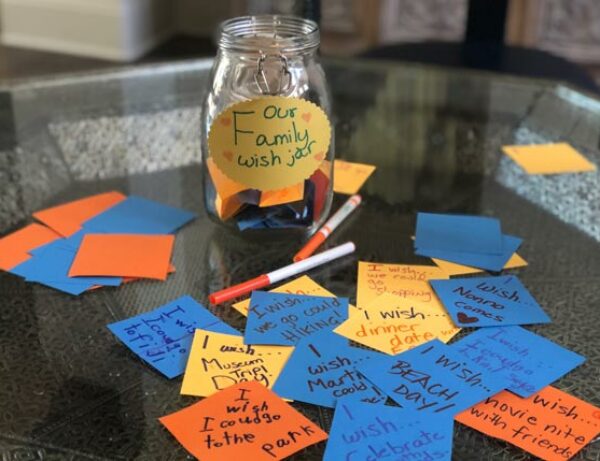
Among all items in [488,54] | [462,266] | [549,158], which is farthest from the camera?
[488,54]

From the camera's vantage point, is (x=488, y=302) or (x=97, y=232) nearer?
(x=488, y=302)

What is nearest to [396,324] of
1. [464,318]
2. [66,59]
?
[464,318]

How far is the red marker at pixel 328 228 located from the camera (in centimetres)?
76

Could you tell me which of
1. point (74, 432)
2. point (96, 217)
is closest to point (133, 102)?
point (96, 217)

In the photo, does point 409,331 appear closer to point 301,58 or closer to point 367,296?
point 367,296

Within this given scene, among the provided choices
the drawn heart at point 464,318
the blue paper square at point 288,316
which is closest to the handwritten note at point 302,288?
the blue paper square at point 288,316

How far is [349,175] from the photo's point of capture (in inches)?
36.8

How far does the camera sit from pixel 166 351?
0.62 m

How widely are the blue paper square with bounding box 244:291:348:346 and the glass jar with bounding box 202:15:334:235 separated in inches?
4.4

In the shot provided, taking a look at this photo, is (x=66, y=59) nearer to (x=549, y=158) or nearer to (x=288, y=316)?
(x=549, y=158)

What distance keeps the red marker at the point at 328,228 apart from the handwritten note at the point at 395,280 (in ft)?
0.17

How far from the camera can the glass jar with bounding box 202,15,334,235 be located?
72 cm

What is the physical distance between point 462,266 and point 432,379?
0.64ft

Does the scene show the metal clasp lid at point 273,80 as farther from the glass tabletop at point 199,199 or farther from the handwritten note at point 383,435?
the handwritten note at point 383,435
